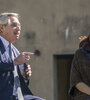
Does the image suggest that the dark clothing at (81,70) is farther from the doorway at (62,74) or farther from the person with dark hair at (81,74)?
the doorway at (62,74)

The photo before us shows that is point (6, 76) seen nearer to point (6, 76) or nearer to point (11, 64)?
point (6, 76)

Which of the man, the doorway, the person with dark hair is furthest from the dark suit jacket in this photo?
the doorway

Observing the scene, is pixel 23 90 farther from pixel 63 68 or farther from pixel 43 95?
pixel 63 68

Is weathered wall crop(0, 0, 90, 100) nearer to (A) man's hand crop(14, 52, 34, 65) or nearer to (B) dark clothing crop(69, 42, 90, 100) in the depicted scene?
(A) man's hand crop(14, 52, 34, 65)

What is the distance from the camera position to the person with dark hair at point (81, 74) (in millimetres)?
4273

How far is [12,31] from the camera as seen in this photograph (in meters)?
4.86

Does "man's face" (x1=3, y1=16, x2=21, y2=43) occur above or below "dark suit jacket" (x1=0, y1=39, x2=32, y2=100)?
above

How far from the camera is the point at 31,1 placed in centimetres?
973

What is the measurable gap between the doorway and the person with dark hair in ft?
17.3

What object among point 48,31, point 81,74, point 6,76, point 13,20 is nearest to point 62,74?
point 48,31

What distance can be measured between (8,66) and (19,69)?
0.30 metres

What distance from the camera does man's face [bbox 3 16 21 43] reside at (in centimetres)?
486

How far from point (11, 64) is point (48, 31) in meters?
4.94

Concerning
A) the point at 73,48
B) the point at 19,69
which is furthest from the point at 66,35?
the point at 19,69
